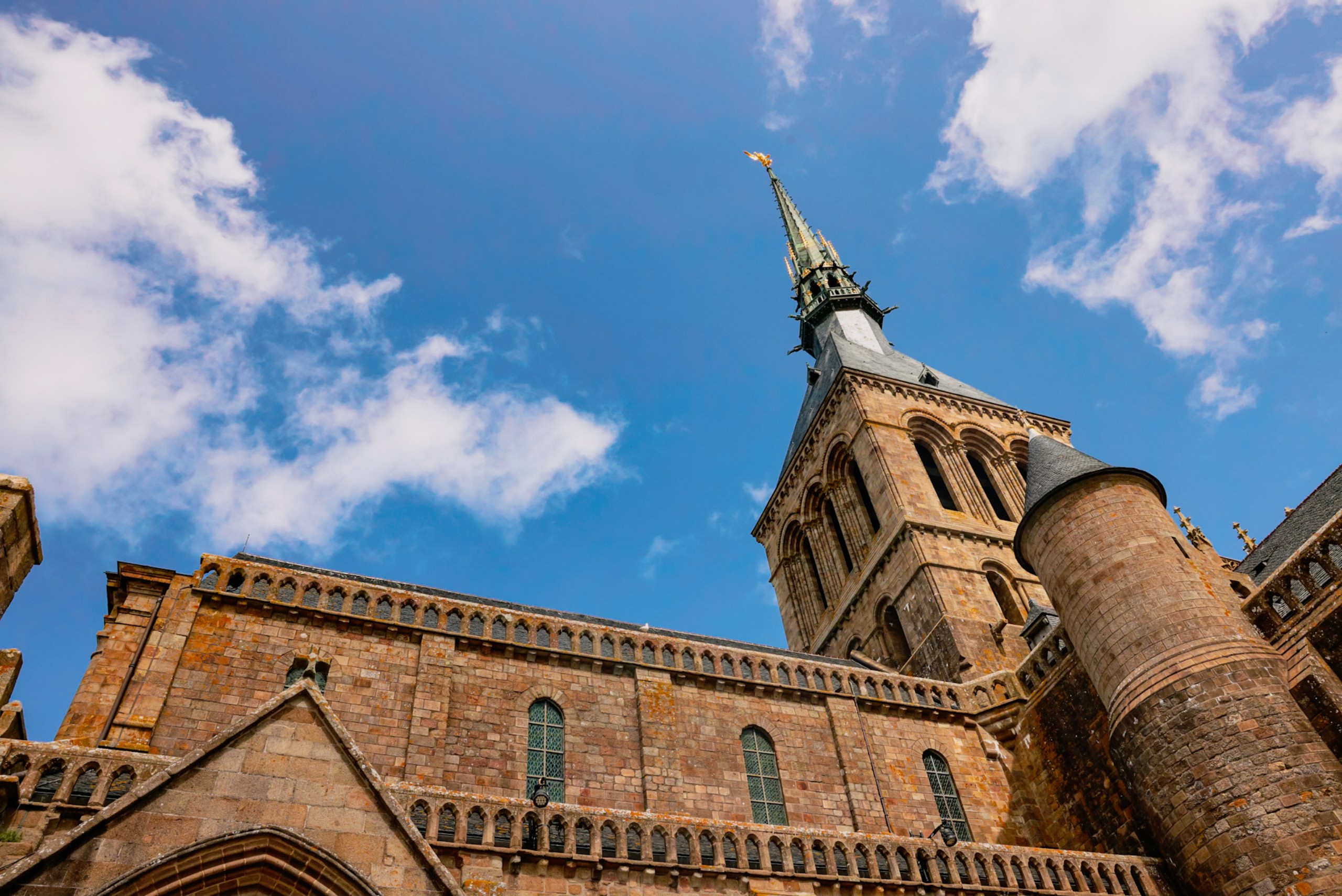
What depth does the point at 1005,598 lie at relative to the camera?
25.1m

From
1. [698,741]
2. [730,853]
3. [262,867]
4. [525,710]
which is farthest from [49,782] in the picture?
[698,741]

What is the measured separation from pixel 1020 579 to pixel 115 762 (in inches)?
893

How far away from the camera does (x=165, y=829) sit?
7.33 metres

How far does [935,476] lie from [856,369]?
15.8ft

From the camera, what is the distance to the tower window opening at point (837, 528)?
1183 inches

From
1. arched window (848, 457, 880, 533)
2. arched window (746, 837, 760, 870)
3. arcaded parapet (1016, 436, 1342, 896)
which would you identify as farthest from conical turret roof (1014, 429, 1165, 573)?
arched window (746, 837, 760, 870)

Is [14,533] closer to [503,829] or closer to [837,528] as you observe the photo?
[503,829]

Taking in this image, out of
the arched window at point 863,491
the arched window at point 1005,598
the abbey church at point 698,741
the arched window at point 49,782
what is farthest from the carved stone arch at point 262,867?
the arched window at point 863,491

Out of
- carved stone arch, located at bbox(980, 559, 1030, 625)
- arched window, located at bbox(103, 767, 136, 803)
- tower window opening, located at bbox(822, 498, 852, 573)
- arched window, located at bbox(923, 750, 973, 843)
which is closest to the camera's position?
arched window, located at bbox(103, 767, 136, 803)

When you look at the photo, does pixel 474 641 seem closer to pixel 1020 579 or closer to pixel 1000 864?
pixel 1000 864

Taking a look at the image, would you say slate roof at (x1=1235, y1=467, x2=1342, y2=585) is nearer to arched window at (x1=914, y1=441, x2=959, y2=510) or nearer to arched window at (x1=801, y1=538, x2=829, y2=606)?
arched window at (x1=914, y1=441, x2=959, y2=510)

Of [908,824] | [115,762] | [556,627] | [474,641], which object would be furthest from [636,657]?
[115,762]

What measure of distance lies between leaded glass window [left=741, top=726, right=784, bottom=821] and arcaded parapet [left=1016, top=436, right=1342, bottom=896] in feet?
15.2

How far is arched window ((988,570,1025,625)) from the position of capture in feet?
79.8
